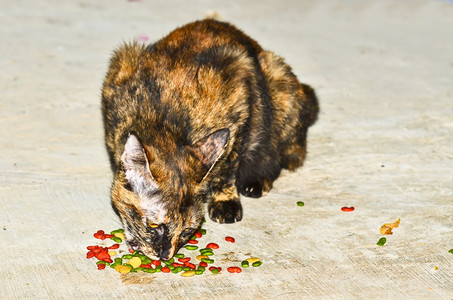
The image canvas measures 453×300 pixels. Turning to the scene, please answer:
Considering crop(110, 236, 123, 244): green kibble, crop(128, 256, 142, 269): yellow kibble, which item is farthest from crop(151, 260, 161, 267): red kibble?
crop(110, 236, 123, 244): green kibble

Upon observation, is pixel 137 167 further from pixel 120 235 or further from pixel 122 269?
pixel 120 235

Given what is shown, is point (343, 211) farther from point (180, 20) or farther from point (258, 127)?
point (180, 20)

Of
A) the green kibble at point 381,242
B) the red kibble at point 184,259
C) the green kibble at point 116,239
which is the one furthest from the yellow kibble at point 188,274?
the green kibble at point 381,242

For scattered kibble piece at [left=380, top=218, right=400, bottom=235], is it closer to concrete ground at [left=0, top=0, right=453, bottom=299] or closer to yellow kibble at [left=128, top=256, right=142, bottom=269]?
concrete ground at [left=0, top=0, right=453, bottom=299]

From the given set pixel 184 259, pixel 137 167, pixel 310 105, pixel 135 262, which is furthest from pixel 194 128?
pixel 310 105

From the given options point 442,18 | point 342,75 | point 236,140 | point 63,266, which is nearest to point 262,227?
point 236,140

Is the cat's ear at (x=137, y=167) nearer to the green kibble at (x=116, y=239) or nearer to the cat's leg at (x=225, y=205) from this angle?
the green kibble at (x=116, y=239)
